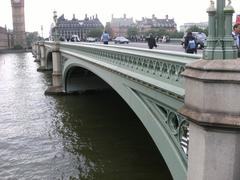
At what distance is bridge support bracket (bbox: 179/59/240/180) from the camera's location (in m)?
3.92

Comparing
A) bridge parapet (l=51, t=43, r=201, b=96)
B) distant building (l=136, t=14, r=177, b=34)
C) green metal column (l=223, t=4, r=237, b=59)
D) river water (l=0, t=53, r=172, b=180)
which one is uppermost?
distant building (l=136, t=14, r=177, b=34)

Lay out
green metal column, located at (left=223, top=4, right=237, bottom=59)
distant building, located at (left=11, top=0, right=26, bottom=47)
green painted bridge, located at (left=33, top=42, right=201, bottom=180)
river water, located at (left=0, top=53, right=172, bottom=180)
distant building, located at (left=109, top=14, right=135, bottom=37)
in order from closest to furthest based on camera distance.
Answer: green metal column, located at (left=223, top=4, right=237, bottom=59) → green painted bridge, located at (left=33, top=42, right=201, bottom=180) → river water, located at (left=0, top=53, right=172, bottom=180) → distant building, located at (left=109, top=14, right=135, bottom=37) → distant building, located at (left=11, top=0, right=26, bottom=47)

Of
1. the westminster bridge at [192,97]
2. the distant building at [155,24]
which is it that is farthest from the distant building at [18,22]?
the westminster bridge at [192,97]

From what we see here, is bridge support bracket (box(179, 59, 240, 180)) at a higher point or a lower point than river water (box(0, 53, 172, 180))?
higher

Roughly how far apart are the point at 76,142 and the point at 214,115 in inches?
604

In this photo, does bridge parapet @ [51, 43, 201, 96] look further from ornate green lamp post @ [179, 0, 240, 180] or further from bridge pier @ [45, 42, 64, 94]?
bridge pier @ [45, 42, 64, 94]

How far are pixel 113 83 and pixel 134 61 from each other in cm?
321

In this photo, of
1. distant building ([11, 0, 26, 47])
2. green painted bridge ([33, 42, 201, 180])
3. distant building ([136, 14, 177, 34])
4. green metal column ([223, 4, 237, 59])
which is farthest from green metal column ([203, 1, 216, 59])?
distant building ([11, 0, 26, 47])

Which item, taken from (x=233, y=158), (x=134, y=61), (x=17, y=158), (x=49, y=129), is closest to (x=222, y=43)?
(x=233, y=158)

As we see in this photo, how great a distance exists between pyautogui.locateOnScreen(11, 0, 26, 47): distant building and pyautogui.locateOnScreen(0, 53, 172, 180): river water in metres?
139

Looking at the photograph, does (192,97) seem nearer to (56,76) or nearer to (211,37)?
(211,37)

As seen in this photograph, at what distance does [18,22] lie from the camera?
164 metres

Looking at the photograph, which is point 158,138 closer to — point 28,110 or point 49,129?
point 49,129

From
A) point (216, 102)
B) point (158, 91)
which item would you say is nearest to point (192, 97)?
point (216, 102)
